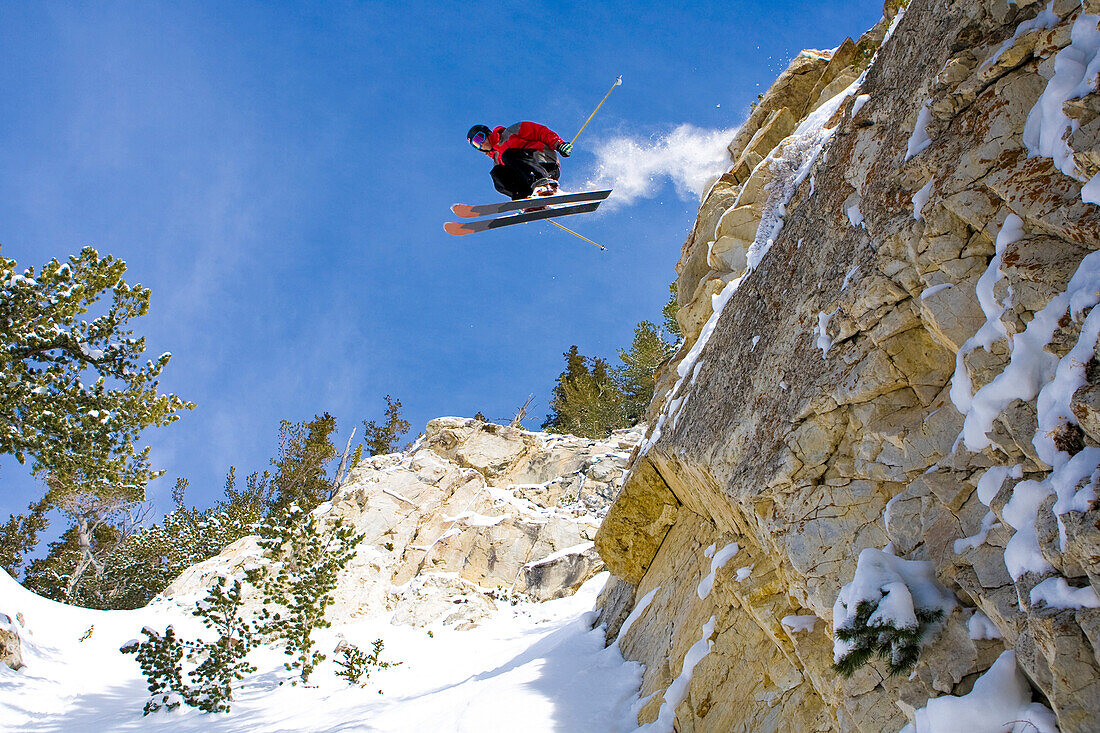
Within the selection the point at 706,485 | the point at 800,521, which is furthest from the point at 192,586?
the point at 800,521

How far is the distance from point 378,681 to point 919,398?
40.7 ft

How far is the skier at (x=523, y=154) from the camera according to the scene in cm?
1106

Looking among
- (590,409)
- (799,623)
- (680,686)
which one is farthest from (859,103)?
(590,409)

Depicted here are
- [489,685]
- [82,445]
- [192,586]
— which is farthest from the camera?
[192,586]

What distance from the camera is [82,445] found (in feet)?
A: 38.7

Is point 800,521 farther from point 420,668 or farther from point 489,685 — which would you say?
point 420,668

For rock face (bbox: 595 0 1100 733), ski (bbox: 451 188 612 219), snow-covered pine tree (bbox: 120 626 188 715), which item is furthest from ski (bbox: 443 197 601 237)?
snow-covered pine tree (bbox: 120 626 188 715)

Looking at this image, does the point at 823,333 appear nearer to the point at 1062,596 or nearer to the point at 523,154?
the point at 1062,596

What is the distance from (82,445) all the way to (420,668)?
8592mm

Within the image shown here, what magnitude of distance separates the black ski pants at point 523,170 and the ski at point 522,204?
41 cm

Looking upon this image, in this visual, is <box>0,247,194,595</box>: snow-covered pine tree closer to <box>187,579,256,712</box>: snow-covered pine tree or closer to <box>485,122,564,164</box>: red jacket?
<box>187,579,256,712</box>: snow-covered pine tree

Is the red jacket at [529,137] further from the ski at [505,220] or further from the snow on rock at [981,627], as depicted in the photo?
the snow on rock at [981,627]

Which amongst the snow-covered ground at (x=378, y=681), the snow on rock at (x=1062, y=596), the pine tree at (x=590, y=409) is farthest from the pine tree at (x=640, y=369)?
the snow on rock at (x=1062, y=596)

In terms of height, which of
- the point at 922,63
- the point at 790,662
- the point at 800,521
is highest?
the point at 922,63
